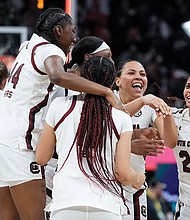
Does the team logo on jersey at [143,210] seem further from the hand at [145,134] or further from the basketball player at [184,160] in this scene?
the hand at [145,134]

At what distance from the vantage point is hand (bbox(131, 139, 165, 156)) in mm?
4410

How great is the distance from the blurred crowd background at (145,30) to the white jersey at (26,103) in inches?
332

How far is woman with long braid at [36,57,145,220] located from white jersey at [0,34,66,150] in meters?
0.60

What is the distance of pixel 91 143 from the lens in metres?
3.87

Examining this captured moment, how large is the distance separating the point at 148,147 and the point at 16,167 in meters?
0.78

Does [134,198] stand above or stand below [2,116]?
below

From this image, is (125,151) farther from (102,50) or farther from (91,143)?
(102,50)

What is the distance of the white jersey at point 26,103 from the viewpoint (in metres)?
4.54

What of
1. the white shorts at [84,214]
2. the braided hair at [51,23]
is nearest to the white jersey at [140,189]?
the braided hair at [51,23]

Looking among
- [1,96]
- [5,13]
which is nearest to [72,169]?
[1,96]

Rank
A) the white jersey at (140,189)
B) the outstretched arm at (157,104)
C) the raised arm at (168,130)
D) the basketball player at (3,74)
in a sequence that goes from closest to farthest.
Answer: the outstretched arm at (157,104)
the raised arm at (168,130)
the white jersey at (140,189)
the basketball player at (3,74)

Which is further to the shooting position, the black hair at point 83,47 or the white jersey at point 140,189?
the white jersey at point 140,189

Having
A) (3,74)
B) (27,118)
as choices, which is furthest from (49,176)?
(3,74)

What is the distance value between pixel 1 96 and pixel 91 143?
1168 mm
